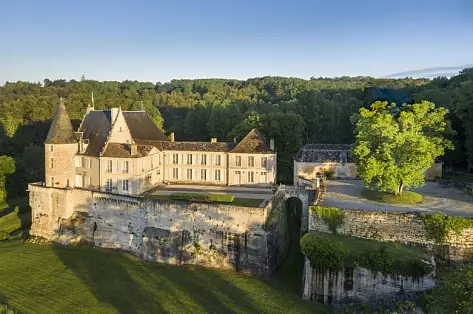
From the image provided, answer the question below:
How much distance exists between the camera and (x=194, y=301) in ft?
69.5

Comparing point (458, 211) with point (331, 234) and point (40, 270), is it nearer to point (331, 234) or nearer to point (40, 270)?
point (331, 234)

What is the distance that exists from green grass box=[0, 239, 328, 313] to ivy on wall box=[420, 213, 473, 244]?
21.7 feet

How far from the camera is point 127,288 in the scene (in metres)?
22.9

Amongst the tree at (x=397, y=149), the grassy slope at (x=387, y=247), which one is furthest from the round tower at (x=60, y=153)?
the tree at (x=397, y=149)

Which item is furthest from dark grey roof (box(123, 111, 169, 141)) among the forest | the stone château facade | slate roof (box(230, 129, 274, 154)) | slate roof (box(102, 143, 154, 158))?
slate roof (box(230, 129, 274, 154))

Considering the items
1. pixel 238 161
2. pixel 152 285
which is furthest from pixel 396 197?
pixel 152 285

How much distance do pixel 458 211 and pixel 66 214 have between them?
26.1m

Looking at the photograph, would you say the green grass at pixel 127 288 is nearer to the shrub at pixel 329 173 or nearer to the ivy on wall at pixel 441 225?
the ivy on wall at pixel 441 225

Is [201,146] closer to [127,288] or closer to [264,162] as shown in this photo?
[264,162]

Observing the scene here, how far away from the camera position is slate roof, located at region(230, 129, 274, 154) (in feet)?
109

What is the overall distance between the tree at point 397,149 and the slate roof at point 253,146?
875cm

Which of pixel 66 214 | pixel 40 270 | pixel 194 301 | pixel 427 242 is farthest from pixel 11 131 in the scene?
pixel 427 242

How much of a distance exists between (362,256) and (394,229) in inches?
104

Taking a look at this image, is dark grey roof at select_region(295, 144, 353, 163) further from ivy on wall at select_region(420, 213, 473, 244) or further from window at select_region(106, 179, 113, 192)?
window at select_region(106, 179, 113, 192)
